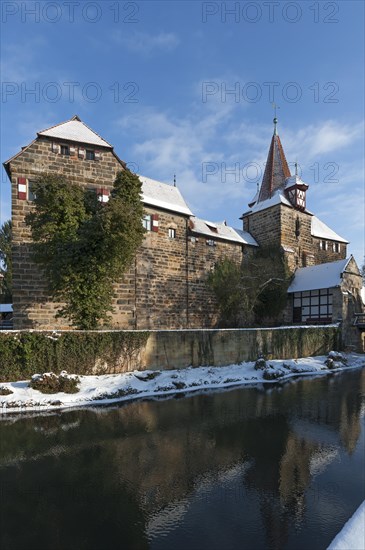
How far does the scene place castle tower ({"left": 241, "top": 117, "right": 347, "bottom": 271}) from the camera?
112 feet

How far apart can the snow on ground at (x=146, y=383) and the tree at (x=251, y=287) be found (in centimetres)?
798

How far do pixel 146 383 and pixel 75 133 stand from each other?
604 inches

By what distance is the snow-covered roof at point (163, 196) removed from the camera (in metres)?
26.2

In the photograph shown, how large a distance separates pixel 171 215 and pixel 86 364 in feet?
48.0

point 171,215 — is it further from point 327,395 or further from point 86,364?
point 327,395

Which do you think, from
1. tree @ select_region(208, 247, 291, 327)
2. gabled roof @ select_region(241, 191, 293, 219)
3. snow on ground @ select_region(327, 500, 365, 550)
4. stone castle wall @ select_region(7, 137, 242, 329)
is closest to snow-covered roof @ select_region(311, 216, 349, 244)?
gabled roof @ select_region(241, 191, 293, 219)

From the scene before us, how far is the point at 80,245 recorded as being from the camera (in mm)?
16469

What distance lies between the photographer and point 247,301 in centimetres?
2814

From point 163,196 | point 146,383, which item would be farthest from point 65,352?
point 163,196

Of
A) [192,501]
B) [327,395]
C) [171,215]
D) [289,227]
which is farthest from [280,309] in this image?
[192,501]

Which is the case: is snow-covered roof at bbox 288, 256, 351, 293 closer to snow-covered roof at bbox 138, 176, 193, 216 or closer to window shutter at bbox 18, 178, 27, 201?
snow-covered roof at bbox 138, 176, 193, 216

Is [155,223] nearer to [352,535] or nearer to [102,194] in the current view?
[102,194]

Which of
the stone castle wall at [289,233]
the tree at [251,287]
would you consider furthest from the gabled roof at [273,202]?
the tree at [251,287]

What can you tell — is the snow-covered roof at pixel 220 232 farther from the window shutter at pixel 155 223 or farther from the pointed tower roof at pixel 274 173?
the pointed tower roof at pixel 274 173
